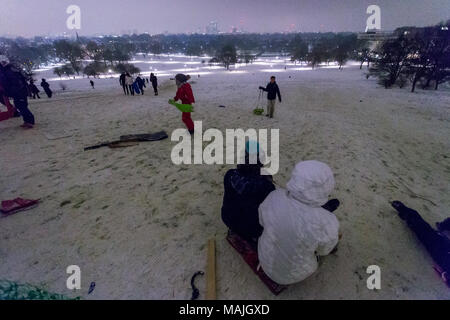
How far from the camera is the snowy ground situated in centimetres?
300

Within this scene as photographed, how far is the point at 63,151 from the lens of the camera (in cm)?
688

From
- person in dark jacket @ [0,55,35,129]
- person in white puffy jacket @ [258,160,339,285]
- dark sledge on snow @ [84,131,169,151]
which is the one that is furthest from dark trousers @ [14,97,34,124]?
person in white puffy jacket @ [258,160,339,285]

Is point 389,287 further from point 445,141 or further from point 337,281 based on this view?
point 445,141

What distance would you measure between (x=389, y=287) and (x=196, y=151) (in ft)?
17.5

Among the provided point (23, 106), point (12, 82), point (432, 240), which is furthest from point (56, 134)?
point (432, 240)

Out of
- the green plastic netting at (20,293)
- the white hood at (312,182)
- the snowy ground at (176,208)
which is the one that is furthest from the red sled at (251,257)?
the green plastic netting at (20,293)

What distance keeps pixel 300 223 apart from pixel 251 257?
1.20 metres

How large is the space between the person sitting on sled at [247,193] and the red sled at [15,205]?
4.17 m

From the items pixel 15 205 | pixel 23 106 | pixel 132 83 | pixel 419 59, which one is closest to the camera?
pixel 15 205

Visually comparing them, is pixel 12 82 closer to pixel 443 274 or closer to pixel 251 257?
pixel 251 257

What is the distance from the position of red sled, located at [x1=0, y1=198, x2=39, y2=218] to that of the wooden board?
12.5 feet

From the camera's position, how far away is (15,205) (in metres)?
4.29

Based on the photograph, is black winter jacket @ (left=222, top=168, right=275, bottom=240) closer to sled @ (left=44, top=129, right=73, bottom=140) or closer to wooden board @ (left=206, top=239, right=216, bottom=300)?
wooden board @ (left=206, top=239, right=216, bottom=300)
